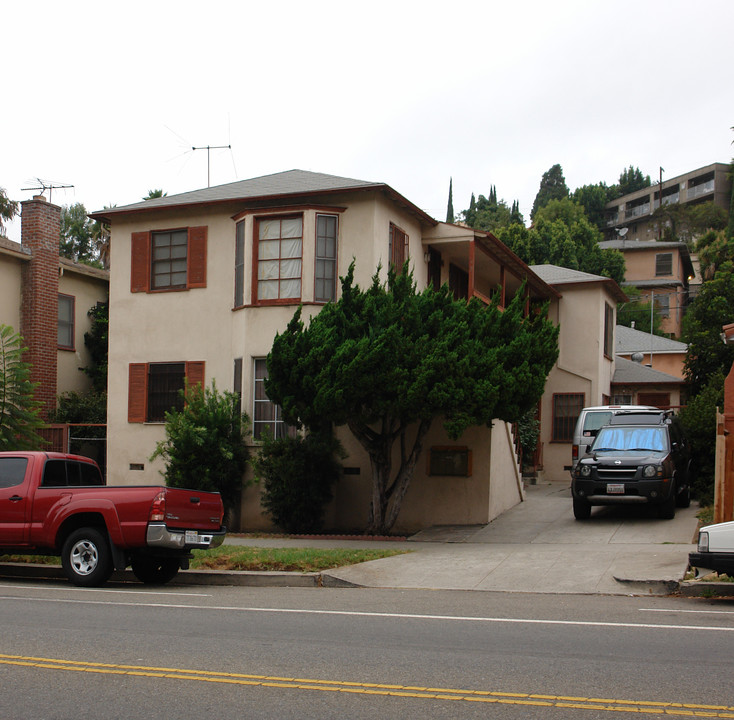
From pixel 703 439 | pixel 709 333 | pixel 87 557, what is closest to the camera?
pixel 87 557

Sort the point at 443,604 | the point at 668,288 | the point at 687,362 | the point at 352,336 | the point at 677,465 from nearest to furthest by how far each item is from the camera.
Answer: the point at 443,604
the point at 352,336
the point at 677,465
the point at 687,362
the point at 668,288

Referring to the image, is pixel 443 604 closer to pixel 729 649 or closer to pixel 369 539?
pixel 729 649

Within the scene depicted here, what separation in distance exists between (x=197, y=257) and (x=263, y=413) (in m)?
3.88

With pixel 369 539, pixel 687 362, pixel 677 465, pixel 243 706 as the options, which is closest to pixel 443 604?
pixel 243 706

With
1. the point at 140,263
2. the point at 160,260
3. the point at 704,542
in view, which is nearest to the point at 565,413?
the point at 160,260

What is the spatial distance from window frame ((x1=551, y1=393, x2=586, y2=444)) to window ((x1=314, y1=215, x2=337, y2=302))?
11551mm

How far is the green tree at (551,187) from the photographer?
310ft

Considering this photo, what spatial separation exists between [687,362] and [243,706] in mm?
23416

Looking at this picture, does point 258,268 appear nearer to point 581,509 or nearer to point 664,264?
point 581,509

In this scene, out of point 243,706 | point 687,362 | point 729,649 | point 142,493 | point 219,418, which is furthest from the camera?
point 687,362

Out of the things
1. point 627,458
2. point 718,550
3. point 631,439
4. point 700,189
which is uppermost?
point 700,189

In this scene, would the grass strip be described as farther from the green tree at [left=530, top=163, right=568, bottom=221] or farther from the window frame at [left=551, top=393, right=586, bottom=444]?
the green tree at [left=530, top=163, right=568, bottom=221]

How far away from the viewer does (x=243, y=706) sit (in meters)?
5.86

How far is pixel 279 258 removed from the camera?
19.2 metres
